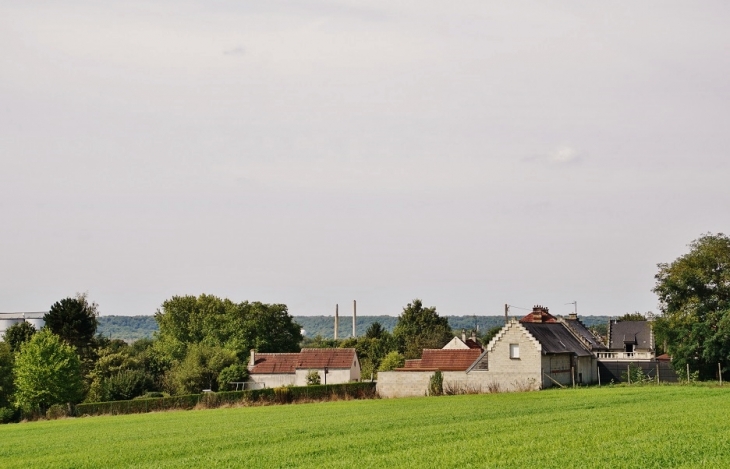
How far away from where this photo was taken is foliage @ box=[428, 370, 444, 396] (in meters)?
65.8

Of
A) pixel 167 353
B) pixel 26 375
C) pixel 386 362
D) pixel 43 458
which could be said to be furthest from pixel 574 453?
pixel 167 353

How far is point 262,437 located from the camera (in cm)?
3294

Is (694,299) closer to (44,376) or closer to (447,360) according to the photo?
(447,360)

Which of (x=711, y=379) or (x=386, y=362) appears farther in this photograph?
(x=386, y=362)

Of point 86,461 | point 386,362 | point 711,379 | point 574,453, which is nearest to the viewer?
point 574,453

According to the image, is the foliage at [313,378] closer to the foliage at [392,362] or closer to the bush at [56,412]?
the foliage at [392,362]

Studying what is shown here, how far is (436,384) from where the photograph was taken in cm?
6588

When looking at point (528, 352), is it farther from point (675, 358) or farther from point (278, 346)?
point (278, 346)

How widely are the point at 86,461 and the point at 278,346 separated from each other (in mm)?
100308

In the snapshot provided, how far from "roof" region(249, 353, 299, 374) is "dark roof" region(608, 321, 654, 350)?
34393 mm

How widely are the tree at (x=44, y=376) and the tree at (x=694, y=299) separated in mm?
46214

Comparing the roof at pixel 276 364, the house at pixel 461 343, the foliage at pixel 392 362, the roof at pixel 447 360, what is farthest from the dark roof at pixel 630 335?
the roof at pixel 276 364

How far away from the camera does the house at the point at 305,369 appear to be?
3851 inches

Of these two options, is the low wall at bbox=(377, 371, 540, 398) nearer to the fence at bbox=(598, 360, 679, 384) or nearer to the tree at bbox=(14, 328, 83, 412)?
the fence at bbox=(598, 360, 679, 384)
